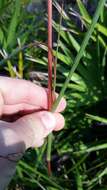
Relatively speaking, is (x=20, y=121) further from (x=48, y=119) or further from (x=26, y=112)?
(x=26, y=112)

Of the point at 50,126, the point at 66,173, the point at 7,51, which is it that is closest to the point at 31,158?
the point at 66,173

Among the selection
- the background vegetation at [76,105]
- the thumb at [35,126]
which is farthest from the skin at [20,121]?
the background vegetation at [76,105]

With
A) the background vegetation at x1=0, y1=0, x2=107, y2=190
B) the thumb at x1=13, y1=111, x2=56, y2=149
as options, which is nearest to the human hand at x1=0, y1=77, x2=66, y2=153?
the thumb at x1=13, y1=111, x2=56, y2=149

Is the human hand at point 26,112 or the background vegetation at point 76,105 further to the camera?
the background vegetation at point 76,105

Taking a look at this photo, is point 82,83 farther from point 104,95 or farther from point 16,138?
point 16,138

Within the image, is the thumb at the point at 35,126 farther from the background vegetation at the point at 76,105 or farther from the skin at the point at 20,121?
the background vegetation at the point at 76,105

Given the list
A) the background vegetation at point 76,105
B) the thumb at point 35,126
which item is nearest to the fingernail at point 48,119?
the thumb at point 35,126

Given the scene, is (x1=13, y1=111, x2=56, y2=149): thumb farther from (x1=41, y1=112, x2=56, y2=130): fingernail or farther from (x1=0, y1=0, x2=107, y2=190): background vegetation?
(x1=0, y1=0, x2=107, y2=190): background vegetation
